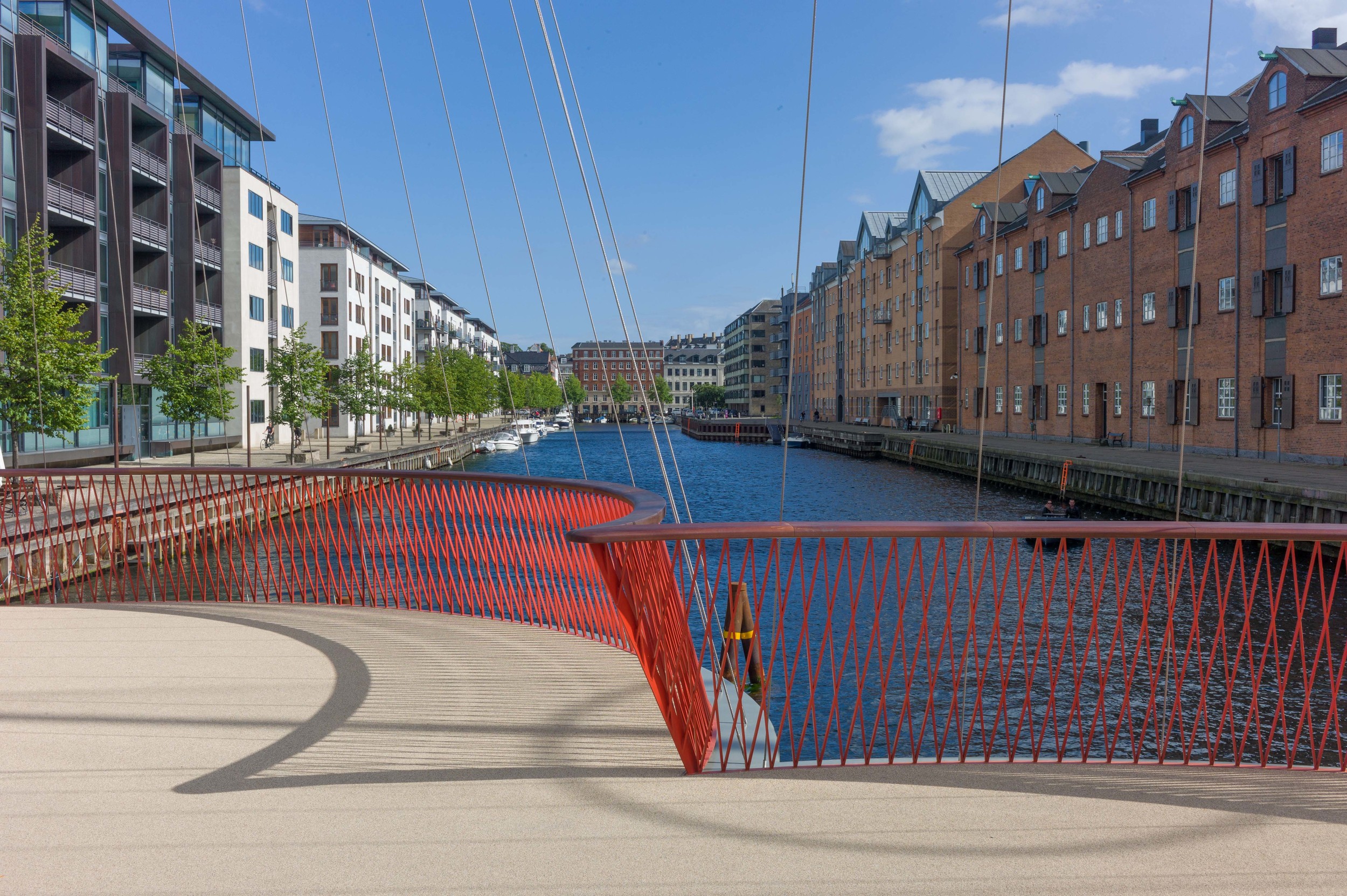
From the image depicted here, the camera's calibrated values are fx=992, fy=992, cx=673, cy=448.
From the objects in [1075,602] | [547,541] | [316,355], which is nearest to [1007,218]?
[316,355]

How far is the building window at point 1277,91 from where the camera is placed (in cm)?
2995

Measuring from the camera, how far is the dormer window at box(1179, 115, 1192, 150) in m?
35.8

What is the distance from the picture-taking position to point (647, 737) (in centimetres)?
504

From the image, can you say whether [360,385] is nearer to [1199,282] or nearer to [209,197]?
[209,197]

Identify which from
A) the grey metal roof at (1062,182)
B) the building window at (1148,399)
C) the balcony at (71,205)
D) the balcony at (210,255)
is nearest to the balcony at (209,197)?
the balcony at (210,255)

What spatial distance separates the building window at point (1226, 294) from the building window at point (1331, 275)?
4117mm

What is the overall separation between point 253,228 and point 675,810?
175 feet

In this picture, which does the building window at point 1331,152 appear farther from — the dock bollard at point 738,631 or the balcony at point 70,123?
the balcony at point 70,123

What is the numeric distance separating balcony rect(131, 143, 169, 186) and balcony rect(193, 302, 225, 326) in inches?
228

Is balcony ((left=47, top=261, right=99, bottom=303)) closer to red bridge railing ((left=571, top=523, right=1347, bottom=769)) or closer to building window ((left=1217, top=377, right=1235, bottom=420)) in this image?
red bridge railing ((left=571, top=523, right=1347, bottom=769))

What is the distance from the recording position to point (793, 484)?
151ft

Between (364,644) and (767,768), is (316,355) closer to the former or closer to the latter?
(364,644)

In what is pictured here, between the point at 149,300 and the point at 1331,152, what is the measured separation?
4144 centimetres

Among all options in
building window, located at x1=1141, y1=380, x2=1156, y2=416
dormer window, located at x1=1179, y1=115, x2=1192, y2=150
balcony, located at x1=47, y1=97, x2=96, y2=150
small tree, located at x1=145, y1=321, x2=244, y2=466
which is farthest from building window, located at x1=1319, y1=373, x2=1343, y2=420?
balcony, located at x1=47, y1=97, x2=96, y2=150
